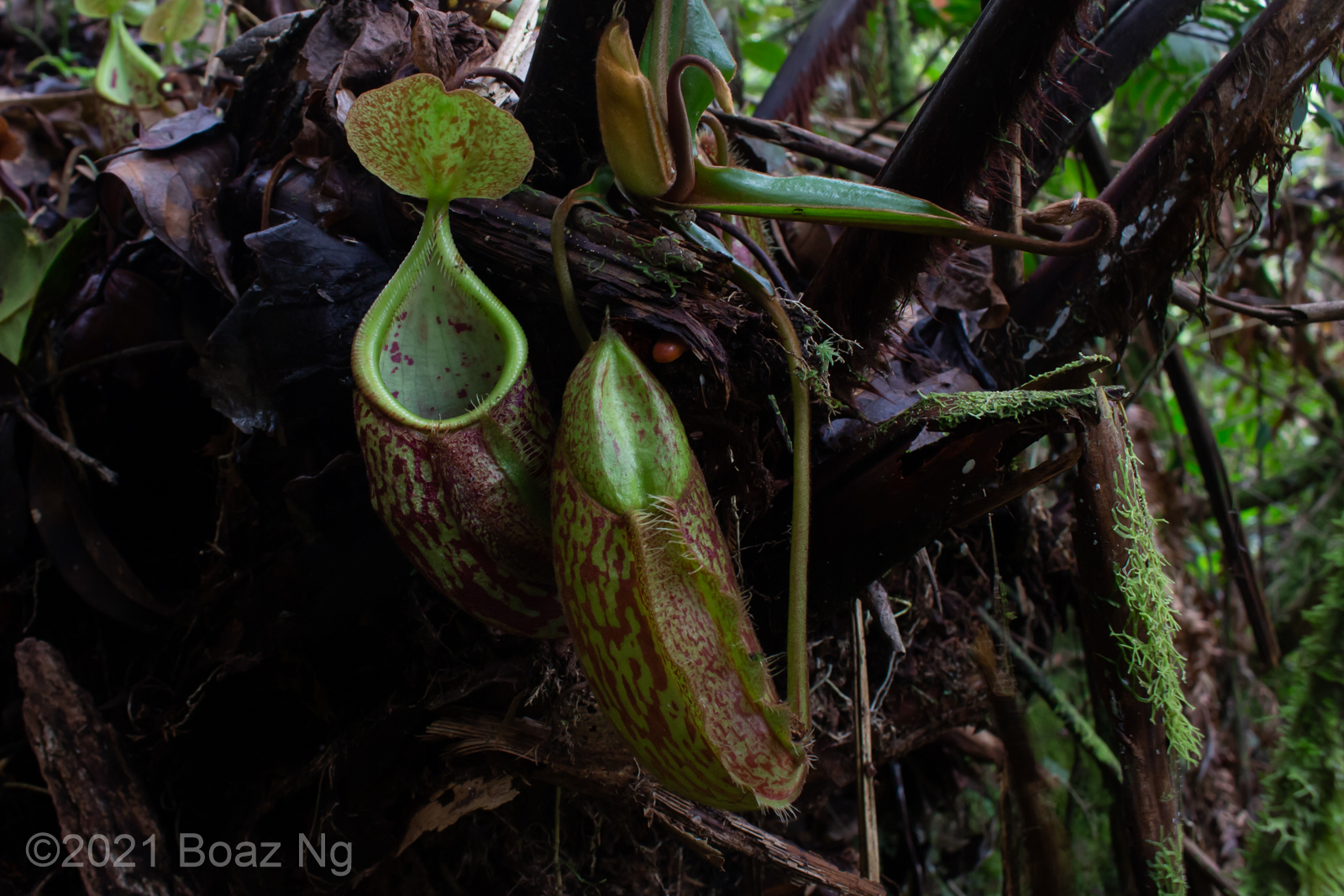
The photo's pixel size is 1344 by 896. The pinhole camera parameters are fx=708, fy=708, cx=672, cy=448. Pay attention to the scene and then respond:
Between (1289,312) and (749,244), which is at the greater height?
(1289,312)

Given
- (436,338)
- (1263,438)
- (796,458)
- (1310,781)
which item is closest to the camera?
(796,458)

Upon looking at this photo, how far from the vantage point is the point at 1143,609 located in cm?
81

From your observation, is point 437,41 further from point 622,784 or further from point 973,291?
point 622,784

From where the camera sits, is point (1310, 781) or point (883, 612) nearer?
point (883, 612)

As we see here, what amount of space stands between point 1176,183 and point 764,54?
1237 mm

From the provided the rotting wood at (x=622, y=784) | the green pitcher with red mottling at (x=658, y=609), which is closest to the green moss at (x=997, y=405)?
the green pitcher with red mottling at (x=658, y=609)

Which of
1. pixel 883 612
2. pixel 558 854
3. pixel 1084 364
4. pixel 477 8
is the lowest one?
pixel 558 854

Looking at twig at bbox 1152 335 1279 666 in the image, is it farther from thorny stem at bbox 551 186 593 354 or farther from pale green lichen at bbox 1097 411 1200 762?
thorny stem at bbox 551 186 593 354

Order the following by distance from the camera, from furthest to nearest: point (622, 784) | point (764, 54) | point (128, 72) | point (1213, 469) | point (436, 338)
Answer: point (764, 54) < point (128, 72) < point (1213, 469) < point (622, 784) < point (436, 338)

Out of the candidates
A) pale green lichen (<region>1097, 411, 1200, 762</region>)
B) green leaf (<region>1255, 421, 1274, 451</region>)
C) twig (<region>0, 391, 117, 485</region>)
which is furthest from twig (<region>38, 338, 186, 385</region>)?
green leaf (<region>1255, 421, 1274, 451</region>)

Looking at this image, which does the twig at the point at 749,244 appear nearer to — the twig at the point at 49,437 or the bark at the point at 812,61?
the bark at the point at 812,61

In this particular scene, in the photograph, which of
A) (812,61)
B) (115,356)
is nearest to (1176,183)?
(812,61)

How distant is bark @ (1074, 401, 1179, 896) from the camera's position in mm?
801

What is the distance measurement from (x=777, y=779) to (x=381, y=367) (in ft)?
2.09
